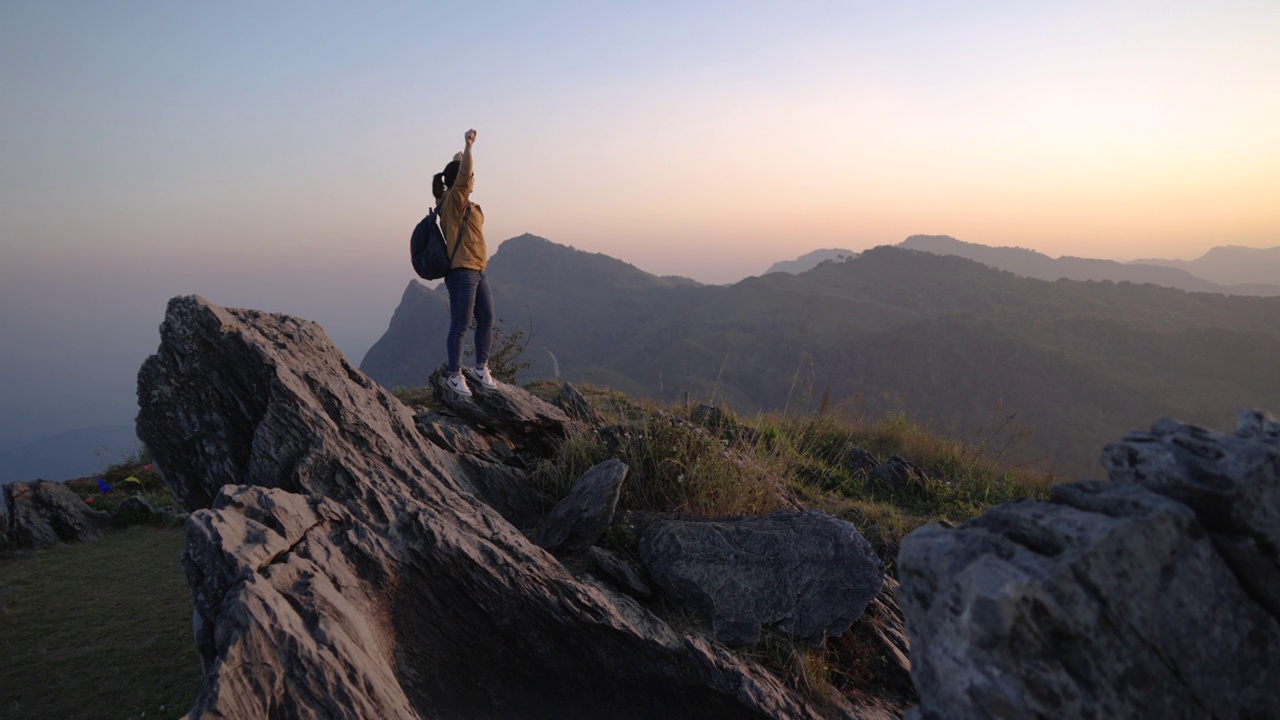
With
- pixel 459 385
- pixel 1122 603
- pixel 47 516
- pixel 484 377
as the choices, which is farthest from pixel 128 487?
pixel 1122 603

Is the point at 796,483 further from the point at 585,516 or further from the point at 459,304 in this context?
the point at 459,304

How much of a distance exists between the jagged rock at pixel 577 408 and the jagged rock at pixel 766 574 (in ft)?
10.3

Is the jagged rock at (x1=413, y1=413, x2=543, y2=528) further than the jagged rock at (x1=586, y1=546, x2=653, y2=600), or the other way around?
the jagged rock at (x1=413, y1=413, x2=543, y2=528)

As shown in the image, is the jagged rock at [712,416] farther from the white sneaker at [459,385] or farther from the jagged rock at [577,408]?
the white sneaker at [459,385]

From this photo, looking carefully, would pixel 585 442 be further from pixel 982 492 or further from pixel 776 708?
pixel 982 492

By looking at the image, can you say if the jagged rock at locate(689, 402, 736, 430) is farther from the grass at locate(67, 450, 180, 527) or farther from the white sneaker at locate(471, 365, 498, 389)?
the grass at locate(67, 450, 180, 527)

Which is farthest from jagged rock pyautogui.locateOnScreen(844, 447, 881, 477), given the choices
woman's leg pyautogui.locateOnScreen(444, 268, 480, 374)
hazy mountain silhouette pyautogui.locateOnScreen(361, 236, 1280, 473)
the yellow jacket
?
the yellow jacket

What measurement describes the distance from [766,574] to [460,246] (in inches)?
211

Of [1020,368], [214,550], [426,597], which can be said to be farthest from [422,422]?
[1020,368]

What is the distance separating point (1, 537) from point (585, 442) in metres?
7.44

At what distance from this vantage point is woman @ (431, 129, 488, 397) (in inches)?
310

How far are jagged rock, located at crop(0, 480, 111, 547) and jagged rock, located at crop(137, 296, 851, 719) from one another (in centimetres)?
377

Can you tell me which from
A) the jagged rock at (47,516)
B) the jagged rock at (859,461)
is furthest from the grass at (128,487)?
the jagged rock at (859,461)

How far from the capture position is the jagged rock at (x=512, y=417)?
8047mm
